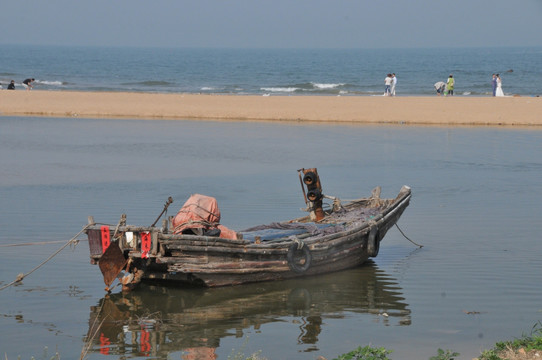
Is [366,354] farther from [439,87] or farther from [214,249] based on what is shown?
[439,87]

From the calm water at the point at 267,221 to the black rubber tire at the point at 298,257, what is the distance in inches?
10.8

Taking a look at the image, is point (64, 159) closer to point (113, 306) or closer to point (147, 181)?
point (147, 181)

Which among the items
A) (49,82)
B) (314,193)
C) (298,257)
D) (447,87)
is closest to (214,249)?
(298,257)

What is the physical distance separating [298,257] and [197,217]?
174 centimetres

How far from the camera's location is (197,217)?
11.4 meters

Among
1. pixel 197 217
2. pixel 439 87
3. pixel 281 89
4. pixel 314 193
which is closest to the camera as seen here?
pixel 197 217

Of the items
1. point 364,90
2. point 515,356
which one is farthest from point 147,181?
point 364,90

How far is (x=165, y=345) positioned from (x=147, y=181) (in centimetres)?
1078

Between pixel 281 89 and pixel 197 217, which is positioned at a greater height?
pixel 281 89

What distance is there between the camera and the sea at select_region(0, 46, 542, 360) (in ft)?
31.5

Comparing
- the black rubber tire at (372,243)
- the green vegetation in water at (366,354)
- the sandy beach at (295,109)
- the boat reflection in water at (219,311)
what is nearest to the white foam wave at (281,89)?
the sandy beach at (295,109)

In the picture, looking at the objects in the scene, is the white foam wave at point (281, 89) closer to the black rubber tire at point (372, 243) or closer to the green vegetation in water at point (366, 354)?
the black rubber tire at point (372, 243)

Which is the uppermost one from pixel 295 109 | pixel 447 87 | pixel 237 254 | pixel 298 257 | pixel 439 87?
pixel 439 87

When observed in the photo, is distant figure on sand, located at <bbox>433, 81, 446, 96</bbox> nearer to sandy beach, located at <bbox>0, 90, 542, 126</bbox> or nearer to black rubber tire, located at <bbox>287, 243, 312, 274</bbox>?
sandy beach, located at <bbox>0, 90, 542, 126</bbox>
